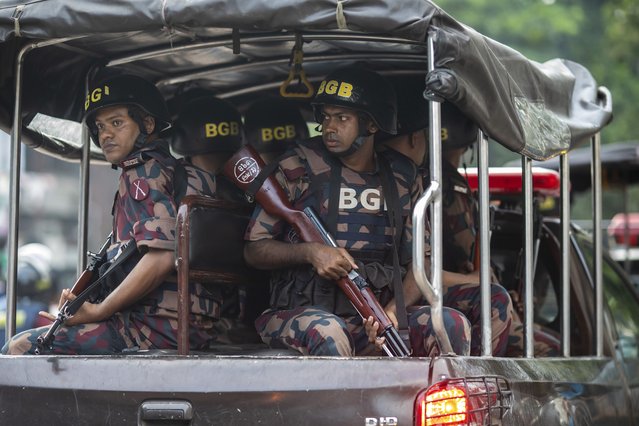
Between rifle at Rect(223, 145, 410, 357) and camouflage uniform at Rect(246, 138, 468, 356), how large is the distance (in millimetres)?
88

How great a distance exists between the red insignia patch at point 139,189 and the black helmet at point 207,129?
76 cm

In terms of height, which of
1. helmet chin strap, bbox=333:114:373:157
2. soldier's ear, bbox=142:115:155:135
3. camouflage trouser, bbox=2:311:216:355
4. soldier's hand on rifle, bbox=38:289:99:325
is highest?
soldier's ear, bbox=142:115:155:135

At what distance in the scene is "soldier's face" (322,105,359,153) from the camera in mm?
5340

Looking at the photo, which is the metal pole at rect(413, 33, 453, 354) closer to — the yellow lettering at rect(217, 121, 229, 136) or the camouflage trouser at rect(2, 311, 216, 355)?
the camouflage trouser at rect(2, 311, 216, 355)

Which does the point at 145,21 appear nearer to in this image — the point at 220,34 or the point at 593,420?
the point at 220,34

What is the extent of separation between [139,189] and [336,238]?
86cm

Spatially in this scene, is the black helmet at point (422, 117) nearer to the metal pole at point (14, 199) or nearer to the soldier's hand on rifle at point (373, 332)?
the soldier's hand on rifle at point (373, 332)

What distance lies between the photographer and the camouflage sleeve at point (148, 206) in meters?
5.05

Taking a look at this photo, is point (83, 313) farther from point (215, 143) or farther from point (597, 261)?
point (597, 261)

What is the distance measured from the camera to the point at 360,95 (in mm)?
A: 5367

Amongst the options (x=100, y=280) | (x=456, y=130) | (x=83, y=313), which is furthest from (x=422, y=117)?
(x=83, y=313)

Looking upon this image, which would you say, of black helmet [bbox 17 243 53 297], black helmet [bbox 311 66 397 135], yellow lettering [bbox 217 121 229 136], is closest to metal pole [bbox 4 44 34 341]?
yellow lettering [bbox 217 121 229 136]

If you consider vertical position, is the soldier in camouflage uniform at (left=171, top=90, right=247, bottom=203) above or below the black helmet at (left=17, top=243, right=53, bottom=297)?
above

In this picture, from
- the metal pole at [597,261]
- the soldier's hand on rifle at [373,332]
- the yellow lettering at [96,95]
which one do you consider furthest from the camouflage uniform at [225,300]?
the metal pole at [597,261]
